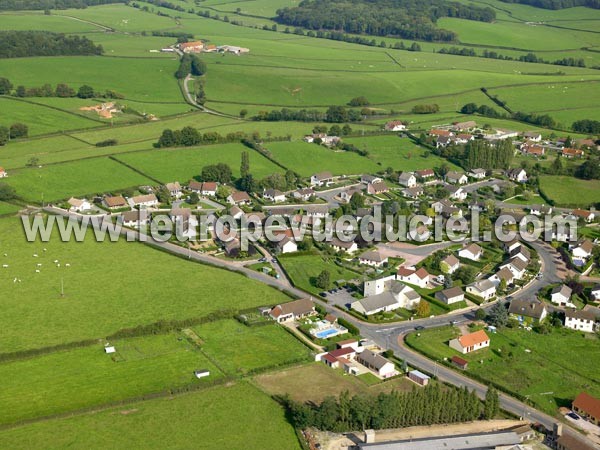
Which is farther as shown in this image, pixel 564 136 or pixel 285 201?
pixel 564 136

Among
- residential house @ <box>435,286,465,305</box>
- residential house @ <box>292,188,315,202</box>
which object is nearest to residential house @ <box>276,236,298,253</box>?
residential house @ <box>435,286,465,305</box>

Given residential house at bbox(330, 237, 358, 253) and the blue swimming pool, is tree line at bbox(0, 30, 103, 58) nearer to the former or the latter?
residential house at bbox(330, 237, 358, 253)

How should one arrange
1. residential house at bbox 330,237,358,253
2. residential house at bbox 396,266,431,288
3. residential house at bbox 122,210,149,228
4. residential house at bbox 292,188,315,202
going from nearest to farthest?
1. residential house at bbox 396,266,431,288
2. residential house at bbox 330,237,358,253
3. residential house at bbox 122,210,149,228
4. residential house at bbox 292,188,315,202

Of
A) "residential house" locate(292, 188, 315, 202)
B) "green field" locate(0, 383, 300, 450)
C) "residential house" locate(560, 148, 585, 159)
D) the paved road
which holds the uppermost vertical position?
"residential house" locate(560, 148, 585, 159)

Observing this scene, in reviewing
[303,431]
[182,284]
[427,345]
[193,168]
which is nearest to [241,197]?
[193,168]

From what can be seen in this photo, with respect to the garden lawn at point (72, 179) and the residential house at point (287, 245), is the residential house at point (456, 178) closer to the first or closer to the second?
the residential house at point (287, 245)

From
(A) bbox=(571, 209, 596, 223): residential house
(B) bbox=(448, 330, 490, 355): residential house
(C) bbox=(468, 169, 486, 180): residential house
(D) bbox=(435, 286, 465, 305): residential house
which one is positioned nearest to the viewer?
(B) bbox=(448, 330, 490, 355): residential house

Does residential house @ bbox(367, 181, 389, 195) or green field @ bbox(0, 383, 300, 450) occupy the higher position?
residential house @ bbox(367, 181, 389, 195)

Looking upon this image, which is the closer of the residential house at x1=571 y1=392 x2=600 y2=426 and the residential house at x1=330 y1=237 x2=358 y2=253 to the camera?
the residential house at x1=571 y1=392 x2=600 y2=426

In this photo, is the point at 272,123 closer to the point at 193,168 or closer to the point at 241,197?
the point at 193,168
